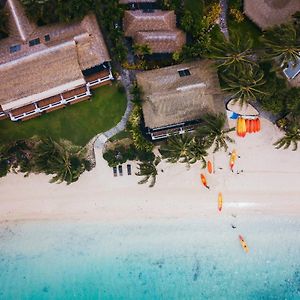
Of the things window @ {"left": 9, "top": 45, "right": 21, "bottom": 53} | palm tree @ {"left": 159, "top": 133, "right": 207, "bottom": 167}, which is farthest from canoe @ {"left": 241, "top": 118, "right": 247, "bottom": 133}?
window @ {"left": 9, "top": 45, "right": 21, "bottom": 53}

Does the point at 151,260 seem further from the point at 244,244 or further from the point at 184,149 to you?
the point at 184,149

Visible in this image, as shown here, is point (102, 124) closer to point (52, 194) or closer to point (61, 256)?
point (52, 194)

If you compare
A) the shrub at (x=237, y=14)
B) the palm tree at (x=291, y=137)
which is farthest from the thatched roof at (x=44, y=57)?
the palm tree at (x=291, y=137)

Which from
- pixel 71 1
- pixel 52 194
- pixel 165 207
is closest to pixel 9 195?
pixel 52 194

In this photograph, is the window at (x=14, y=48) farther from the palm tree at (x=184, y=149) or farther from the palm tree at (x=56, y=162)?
the palm tree at (x=184, y=149)

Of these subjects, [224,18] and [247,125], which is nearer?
[224,18]

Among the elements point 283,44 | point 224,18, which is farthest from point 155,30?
point 283,44
